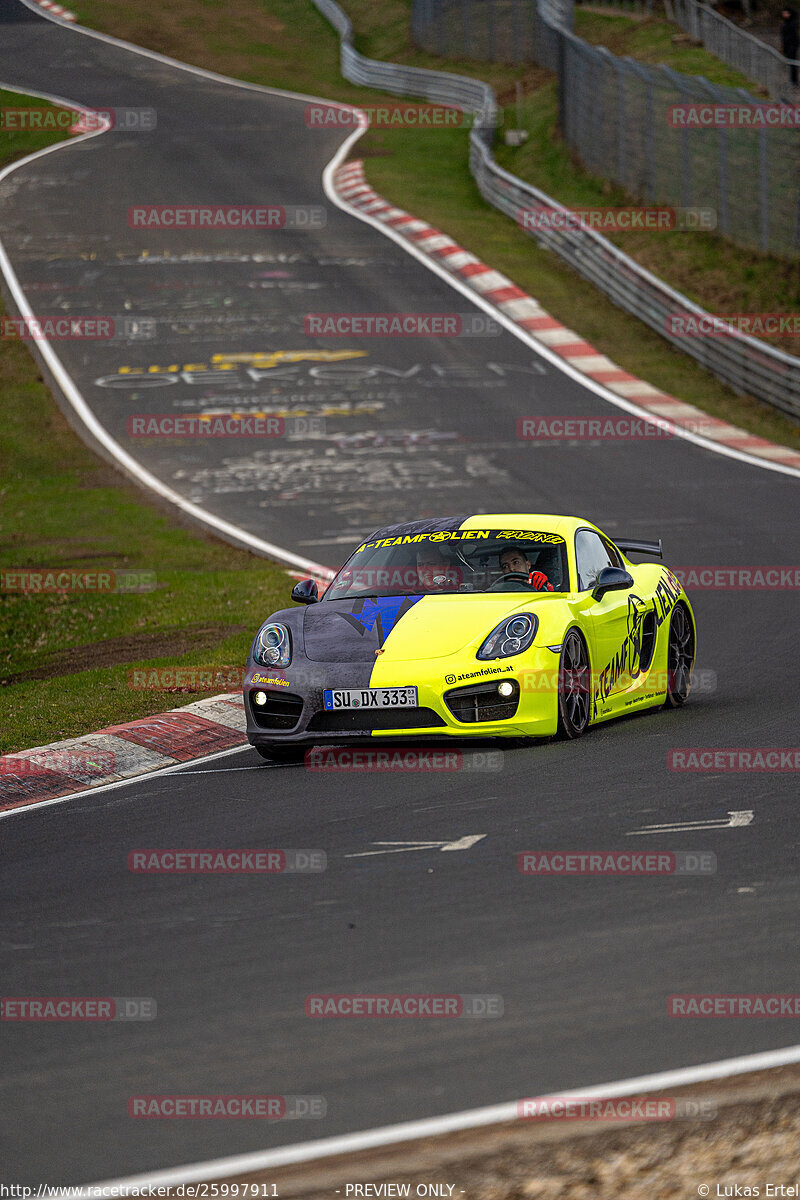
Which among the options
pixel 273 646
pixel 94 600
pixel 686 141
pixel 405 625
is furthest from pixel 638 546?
pixel 686 141

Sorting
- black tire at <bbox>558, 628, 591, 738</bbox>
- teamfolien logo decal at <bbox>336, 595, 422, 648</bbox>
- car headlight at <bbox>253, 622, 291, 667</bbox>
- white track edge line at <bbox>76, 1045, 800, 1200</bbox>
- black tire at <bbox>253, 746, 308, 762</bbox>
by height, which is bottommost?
black tire at <bbox>253, 746, 308, 762</bbox>

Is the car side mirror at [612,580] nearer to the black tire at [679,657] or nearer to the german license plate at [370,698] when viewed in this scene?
the black tire at [679,657]

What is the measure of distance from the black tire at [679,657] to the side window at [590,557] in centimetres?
61

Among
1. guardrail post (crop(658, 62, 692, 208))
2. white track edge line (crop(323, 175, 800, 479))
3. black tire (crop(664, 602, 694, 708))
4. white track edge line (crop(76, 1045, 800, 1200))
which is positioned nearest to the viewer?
white track edge line (crop(76, 1045, 800, 1200))

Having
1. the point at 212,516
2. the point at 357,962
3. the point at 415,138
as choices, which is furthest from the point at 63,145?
the point at 357,962

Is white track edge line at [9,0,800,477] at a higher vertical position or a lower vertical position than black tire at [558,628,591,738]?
lower

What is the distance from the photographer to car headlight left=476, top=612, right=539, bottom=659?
353 inches

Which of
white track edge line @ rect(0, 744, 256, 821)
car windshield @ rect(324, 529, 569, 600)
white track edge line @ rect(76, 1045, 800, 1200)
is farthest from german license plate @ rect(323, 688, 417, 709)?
white track edge line @ rect(76, 1045, 800, 1200)

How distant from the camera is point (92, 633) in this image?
14383mm

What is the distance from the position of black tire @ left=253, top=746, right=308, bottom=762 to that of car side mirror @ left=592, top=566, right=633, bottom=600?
2035 millimetres

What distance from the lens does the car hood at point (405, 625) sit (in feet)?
29.7

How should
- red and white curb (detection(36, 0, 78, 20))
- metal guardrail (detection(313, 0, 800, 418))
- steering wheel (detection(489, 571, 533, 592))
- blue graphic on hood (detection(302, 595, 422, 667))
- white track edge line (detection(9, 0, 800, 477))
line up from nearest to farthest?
blue graphic on hood (detection(302, 595, 422, 667)) < steering wheel (detection(489, 571, 533, 592)) < white track edge line (detection(9, 0, 800, 477)) < metal guardrail (detection(313, 0, 800, 418)) < red and white curb (detection(36, 0, 78, 20))

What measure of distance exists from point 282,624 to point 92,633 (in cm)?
522

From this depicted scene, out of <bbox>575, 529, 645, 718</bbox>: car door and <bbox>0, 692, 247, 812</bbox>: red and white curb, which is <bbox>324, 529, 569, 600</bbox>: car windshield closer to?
<bbox>575, 529, 645, 718</bbox>: car door
